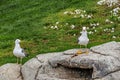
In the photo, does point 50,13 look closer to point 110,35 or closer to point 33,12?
point 33,12

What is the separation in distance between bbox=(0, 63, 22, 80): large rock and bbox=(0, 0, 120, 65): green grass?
3865 mm

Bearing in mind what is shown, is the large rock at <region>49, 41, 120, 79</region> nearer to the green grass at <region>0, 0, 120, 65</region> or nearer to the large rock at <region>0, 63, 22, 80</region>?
the large rock at <region>0, 63, 22, 80</region>

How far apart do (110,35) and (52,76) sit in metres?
9.83

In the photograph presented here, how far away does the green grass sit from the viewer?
26552 mm

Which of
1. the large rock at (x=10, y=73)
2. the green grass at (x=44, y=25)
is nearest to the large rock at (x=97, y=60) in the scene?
the large rock at (x=10, y=73)

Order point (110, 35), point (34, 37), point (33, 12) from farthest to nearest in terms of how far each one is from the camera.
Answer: point (33, 12)
point (34, 37)
point (110, 35)

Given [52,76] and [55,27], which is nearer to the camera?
[52,76]

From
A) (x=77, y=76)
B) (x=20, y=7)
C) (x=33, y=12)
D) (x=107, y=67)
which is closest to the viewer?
(x=107, y=67)

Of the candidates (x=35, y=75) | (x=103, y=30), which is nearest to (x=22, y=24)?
(x=103, y=30)

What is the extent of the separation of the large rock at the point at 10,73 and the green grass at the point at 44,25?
3.87m

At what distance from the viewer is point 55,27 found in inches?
1196

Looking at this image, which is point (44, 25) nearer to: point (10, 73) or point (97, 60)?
point (10, 73)

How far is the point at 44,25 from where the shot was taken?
3141 cm

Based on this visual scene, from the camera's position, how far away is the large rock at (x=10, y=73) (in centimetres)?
1940
